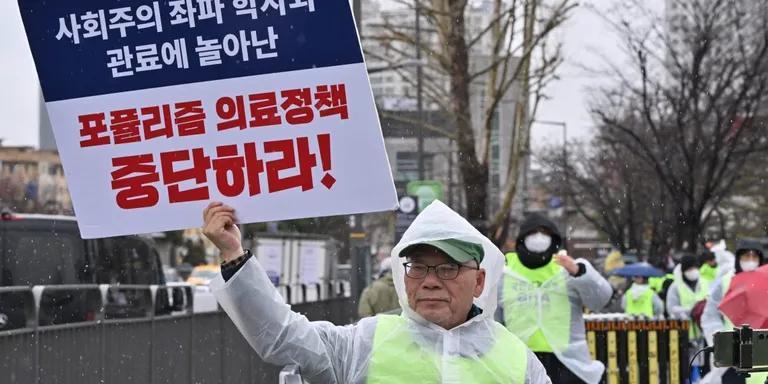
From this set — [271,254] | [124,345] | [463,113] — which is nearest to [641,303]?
[463,113]

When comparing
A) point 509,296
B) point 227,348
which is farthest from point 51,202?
point 509,296

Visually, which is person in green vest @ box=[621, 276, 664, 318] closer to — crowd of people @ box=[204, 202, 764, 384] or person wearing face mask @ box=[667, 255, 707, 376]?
person wearing face mask @ box=[667, 255, 707, 376]

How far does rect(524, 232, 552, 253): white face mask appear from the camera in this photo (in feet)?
33.3

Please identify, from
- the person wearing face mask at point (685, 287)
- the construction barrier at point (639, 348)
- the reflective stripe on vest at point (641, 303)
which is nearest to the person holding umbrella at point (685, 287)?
the person wearing face mask at point (685, 287)

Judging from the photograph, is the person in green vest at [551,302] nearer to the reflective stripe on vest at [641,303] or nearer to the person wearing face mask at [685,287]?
the person wearing face mask at [685,287]

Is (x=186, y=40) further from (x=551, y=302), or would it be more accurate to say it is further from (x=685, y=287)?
(x=685, y=287)

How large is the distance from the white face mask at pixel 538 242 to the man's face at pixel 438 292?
5.77 m

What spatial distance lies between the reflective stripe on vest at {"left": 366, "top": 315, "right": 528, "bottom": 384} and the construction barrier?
31.5ft

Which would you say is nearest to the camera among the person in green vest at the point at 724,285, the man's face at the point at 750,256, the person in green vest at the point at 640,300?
the person in green vest at the point at 724,285

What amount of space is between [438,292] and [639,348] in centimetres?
1014

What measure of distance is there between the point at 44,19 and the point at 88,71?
0.23 m

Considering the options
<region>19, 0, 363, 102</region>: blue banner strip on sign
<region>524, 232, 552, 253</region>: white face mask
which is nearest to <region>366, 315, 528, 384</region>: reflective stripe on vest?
<region>19, 0, 363, 102</region>: blue banner strip on sign

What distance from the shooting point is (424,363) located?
4.29 meters

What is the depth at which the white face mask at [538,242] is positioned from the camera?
10.1 meters
